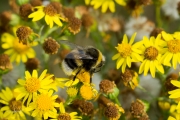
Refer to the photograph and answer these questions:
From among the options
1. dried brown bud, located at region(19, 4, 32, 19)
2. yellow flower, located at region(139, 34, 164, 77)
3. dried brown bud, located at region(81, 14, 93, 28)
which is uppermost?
dried brown bud, located at region(19, 4, 32, 19)

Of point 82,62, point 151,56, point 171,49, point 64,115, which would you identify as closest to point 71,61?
point 82,62

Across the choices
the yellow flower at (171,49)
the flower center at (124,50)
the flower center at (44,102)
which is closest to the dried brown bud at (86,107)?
the flower center at (44,102)

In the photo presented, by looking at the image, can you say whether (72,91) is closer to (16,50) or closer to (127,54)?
(127,54)

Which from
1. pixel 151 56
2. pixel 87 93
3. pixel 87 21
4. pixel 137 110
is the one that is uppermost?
pixel 87 21

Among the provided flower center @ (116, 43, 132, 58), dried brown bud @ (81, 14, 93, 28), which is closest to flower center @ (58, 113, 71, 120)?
flower center @ (116, 43, 132, 58)

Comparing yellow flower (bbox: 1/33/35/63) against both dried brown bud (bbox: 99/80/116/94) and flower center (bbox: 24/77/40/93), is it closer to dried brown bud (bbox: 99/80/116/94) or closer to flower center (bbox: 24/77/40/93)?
flower center (bbox: 24/77/40/93)

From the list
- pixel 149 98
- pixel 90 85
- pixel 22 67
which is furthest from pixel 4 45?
pixel 149 98
